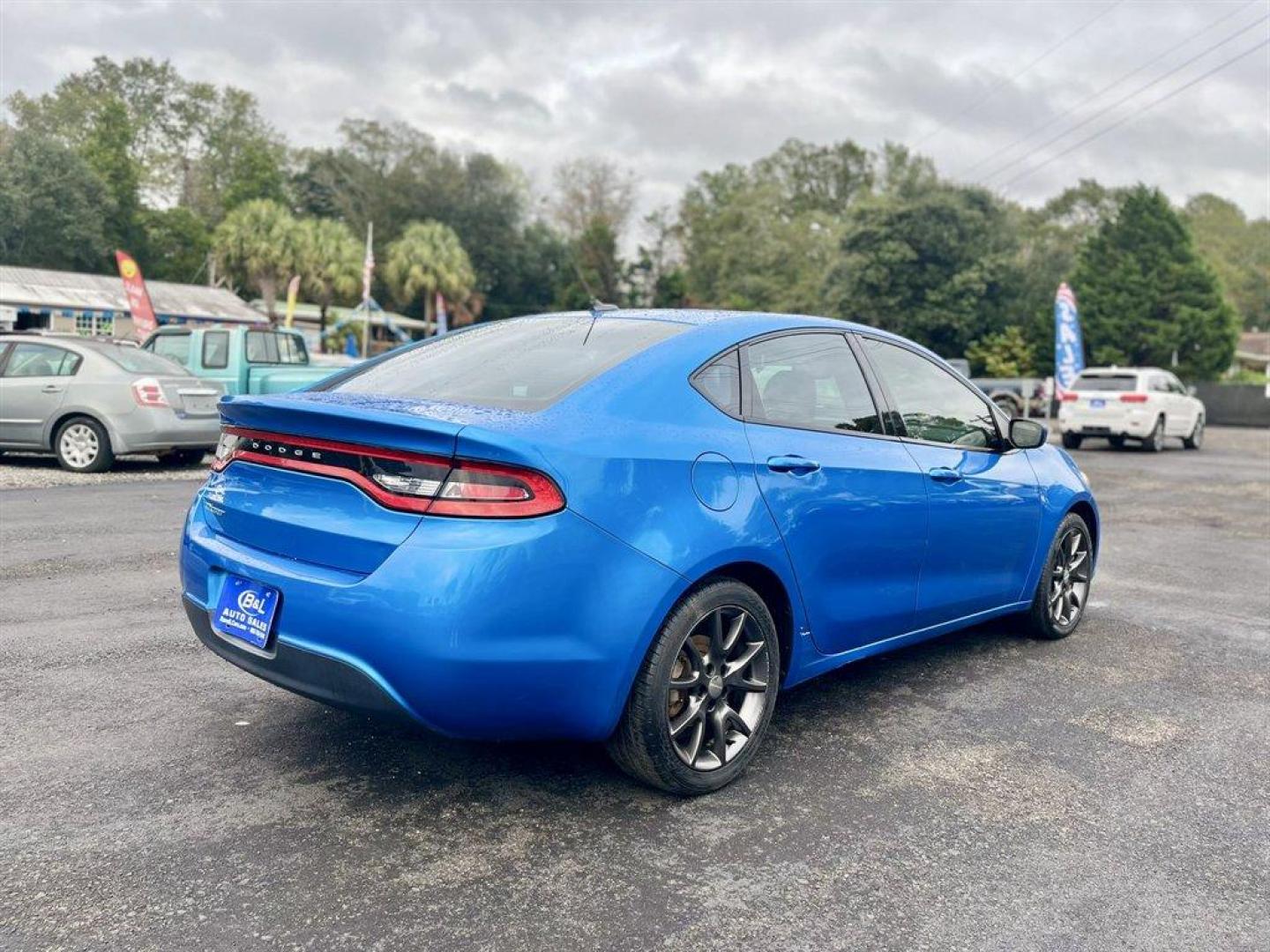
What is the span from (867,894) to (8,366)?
11.2m

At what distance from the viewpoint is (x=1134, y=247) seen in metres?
41.4

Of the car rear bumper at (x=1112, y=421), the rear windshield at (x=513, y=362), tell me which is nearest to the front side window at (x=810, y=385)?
the rear windshield at (x=513, y=362)

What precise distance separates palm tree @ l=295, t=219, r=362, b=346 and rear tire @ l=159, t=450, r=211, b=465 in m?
34.0

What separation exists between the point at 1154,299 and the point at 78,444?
3973 centimetres

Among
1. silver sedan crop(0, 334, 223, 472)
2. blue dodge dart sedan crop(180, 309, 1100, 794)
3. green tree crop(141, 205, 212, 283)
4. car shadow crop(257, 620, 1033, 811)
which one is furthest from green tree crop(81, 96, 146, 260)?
blue dodge dart sedan crop(180, 309, 1100, 794)

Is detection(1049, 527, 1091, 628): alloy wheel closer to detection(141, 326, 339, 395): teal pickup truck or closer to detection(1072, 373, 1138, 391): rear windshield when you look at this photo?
detection(141, 326, 339, 395): teal pickup truck

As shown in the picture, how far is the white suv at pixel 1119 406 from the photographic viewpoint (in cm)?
1970

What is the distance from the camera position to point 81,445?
1095 cm

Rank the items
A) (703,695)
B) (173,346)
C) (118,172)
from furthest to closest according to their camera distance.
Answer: (118,172) → (173,346) → (703,695)

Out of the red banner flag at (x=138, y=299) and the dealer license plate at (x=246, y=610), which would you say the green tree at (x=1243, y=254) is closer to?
the red banner flag at (x=138, y=299)

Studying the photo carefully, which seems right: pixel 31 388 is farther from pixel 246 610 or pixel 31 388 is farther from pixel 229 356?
pixel 246 610

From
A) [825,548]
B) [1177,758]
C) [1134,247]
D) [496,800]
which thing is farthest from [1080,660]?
[1134,247]

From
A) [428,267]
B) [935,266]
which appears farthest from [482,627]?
[428,267]

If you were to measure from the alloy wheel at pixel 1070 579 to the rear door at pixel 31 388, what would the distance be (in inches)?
386
